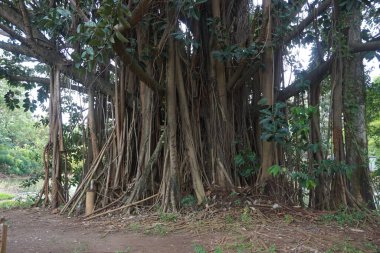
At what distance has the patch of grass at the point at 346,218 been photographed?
4.85 metres

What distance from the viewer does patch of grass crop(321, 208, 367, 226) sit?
485 centimetres

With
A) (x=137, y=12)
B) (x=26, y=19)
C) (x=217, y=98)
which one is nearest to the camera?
(x=137, y=12)

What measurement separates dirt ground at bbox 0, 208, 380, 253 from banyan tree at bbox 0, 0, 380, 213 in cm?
56

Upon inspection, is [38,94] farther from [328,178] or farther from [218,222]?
[328,178]

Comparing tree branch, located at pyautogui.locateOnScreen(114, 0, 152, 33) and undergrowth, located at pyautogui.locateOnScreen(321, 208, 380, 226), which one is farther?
undergrowth, located at pyautogui.locateOnScreen(321, 208, 380, 226)

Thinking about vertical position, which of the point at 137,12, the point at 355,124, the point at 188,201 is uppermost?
the point at 137,12

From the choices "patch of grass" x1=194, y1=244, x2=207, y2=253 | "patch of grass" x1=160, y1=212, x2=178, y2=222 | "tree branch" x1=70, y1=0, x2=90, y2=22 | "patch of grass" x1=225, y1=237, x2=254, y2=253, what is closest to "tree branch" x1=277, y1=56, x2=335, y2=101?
"patch of grass" x1=160, y1=212, x2=178, y2=222

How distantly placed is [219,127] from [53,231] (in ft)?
8.47

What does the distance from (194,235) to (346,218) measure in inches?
75.9

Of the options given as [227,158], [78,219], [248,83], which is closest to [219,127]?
[227,158]

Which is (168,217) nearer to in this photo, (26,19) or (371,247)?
(371,247)

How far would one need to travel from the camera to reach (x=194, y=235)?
171 inches

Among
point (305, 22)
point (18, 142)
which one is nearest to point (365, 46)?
point (305, 22)

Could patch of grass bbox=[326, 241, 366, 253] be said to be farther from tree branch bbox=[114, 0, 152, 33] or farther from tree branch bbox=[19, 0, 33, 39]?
tree branch bbox=[19, 0, 33, 39]
